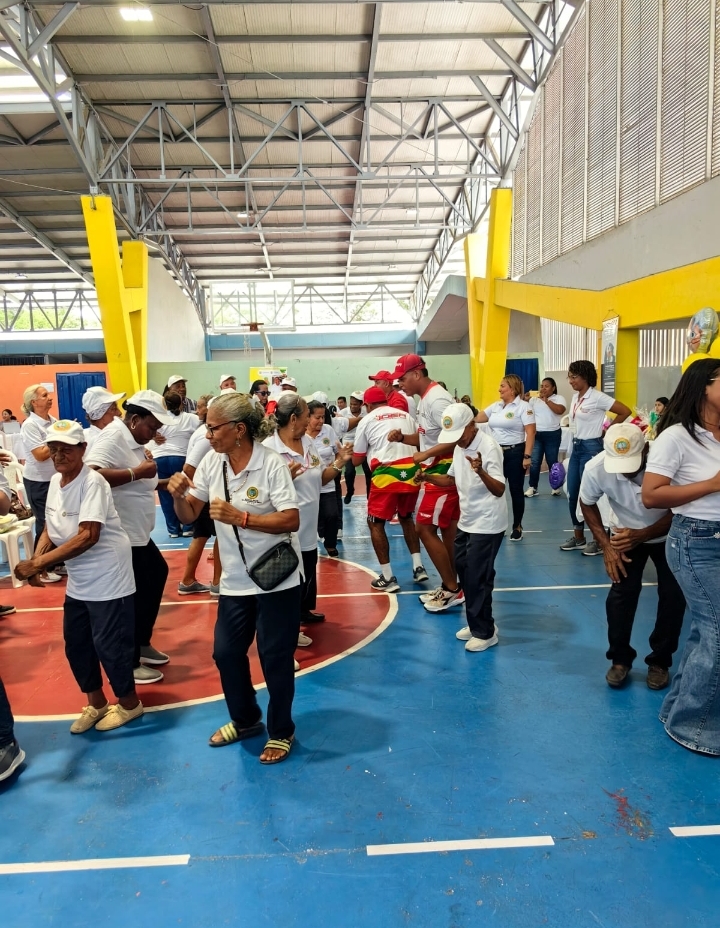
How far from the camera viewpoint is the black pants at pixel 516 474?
24.6ft

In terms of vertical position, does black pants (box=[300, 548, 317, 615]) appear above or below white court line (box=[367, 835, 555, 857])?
above

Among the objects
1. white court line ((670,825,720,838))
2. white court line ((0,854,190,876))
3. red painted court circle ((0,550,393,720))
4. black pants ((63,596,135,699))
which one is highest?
black pants ((63,596,135,699))

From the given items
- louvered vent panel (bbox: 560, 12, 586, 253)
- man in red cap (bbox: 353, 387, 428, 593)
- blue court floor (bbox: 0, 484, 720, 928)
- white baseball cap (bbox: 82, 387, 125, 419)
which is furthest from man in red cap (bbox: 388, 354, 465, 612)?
louvered vent panel (bbox: 560, 12, 586, 253)

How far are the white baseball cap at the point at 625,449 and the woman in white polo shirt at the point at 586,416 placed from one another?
3004mm

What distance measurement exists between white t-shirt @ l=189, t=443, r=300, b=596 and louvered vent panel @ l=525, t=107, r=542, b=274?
1122 centimetres

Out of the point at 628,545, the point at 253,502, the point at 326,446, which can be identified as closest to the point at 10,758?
the point at 253,502

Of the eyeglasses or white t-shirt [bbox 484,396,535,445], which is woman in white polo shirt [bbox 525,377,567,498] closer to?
white t-shirt [bbox 484,396,535,445]

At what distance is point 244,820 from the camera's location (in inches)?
109

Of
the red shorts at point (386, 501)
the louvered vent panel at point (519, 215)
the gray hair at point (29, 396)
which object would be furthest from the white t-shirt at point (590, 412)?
the louvered vent panel at point (519, 215)

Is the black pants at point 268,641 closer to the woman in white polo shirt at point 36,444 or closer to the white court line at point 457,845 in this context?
the white court line at point 457,845

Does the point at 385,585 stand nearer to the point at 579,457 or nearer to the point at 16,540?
the point at 579,457

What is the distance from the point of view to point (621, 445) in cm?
339

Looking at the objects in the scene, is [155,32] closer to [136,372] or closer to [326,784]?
[136,372]

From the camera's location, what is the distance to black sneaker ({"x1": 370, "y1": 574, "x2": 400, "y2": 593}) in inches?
233
